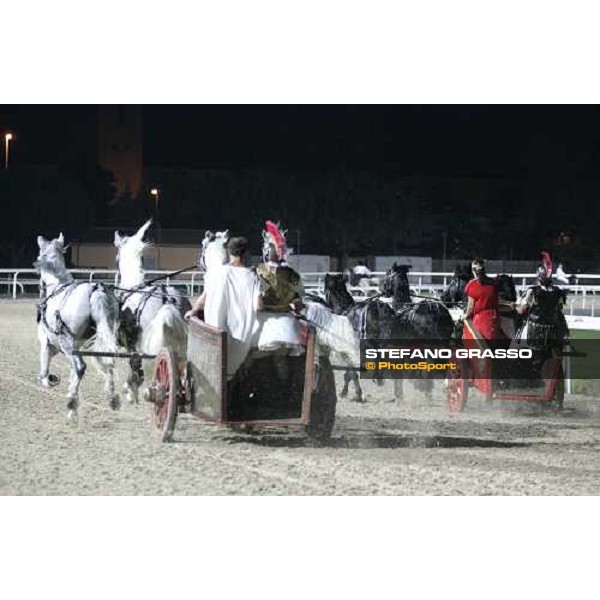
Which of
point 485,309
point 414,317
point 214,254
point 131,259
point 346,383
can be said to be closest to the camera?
point 214,254

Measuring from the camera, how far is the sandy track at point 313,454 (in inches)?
335

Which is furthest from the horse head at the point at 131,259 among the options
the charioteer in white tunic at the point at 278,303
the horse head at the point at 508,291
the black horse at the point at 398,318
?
the horse head at the point at 508,291

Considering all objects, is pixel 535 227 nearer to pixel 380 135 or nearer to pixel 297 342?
pixel 380 135

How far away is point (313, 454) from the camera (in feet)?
31.7

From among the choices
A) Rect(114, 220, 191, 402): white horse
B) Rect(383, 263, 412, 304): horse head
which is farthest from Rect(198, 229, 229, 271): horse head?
Rect(383, 263, 412, 304): horse head

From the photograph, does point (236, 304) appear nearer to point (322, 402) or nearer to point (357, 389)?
point (322, 402)

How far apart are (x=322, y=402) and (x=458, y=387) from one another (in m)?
2.92

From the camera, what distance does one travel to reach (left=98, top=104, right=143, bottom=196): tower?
1205cm

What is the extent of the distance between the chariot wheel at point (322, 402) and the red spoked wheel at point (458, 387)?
2.61 m

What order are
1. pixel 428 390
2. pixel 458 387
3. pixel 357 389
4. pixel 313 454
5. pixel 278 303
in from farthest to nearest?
pixel 428 390, pixel 357 389, pixel 458 387, pixel 313 454, pixel 278 303

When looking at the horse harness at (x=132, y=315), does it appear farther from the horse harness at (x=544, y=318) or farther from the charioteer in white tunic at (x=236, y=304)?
the horse harness at (x=544, y=318)

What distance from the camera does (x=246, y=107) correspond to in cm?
1150

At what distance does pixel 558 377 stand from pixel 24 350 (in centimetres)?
813

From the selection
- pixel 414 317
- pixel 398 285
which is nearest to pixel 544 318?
pixel 414 317
